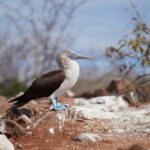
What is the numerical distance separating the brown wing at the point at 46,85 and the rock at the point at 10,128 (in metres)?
0.79

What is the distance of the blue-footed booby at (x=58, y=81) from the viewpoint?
196 inches

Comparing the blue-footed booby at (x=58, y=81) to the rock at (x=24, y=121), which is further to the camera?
the blue-footed booby at (x=58, y=81)

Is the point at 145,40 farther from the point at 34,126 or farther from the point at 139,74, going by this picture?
the point at 34,126

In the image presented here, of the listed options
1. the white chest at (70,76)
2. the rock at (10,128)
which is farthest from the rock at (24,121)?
the white chest at (70,76)

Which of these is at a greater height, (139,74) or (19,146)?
(139,74)

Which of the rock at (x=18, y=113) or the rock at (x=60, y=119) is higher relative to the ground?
the rock at (x=18, y=113)

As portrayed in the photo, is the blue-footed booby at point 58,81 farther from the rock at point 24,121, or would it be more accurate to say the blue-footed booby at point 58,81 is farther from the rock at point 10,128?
the rock at point 10,128

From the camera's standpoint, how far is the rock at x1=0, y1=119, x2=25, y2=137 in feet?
14.8

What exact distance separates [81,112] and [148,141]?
2.15 m

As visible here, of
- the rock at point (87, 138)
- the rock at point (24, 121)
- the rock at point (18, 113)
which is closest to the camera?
the rock at point (87, 138)

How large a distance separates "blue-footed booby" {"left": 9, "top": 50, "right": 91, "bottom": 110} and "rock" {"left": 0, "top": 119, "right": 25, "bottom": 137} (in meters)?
0.70

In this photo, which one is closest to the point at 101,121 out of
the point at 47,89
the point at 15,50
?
the point at 47,89

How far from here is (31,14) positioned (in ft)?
77.1

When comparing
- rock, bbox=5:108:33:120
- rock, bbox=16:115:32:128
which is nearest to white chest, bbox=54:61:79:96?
rock, bbox=16:115:32:128
